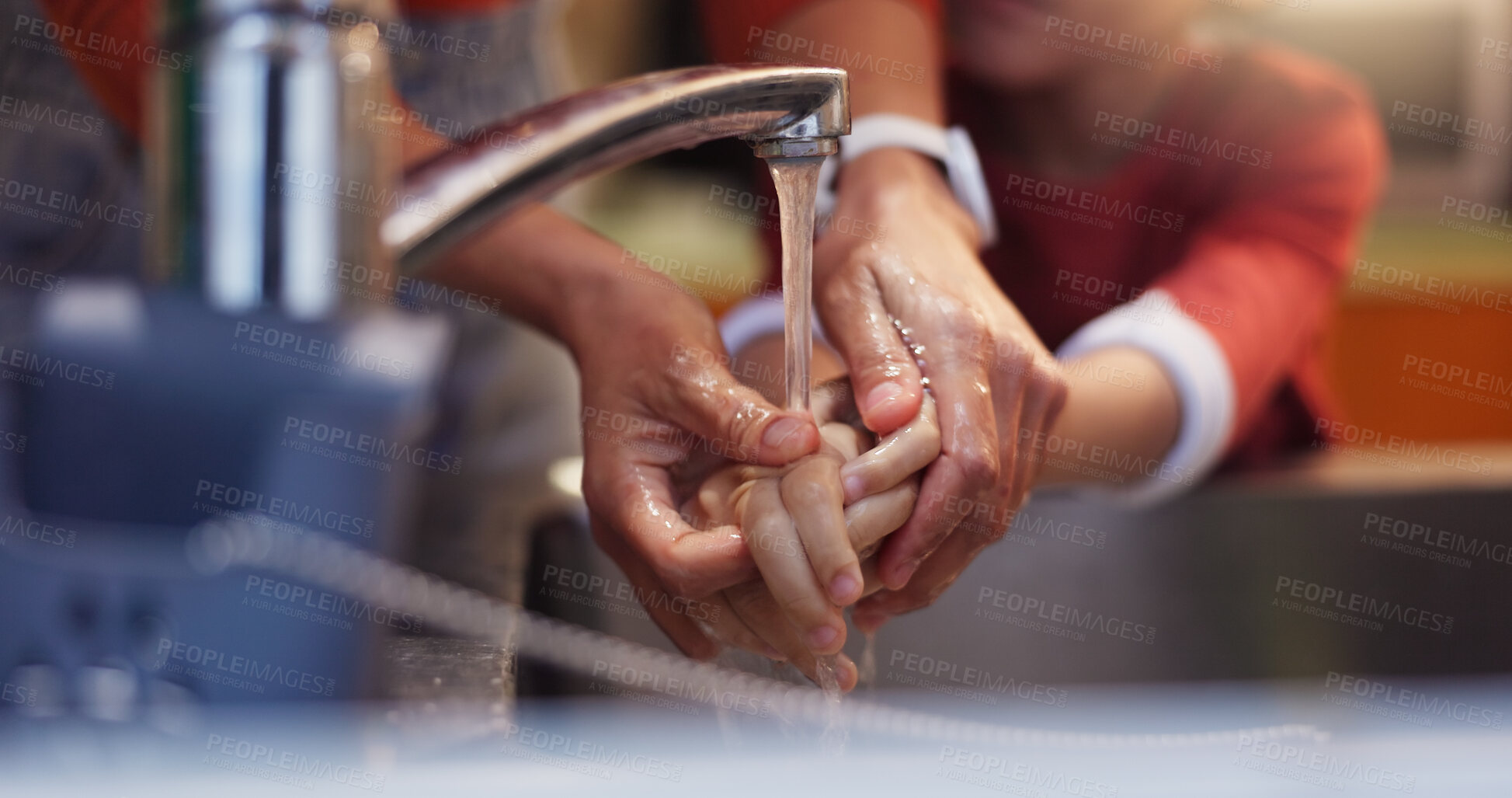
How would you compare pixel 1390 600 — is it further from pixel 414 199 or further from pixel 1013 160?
pixel 414 199

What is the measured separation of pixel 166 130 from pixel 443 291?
0.31 meters

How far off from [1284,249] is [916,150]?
14.0 inches

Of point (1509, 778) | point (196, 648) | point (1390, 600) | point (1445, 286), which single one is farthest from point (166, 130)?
point (1445, 286)

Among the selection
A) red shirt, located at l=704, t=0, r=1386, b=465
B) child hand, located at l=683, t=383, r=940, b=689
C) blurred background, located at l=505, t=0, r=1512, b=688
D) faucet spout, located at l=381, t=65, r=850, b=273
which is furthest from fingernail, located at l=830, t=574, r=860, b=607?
red shirt, located at l=704, t=0, r=1386, b=465

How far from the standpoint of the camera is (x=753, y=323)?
42 cm

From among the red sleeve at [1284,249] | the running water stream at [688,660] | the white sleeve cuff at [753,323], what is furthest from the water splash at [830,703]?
the red sleeve at [1284,249]

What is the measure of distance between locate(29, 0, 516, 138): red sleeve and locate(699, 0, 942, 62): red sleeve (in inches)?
9.3

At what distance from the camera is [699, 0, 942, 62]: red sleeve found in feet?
1.63

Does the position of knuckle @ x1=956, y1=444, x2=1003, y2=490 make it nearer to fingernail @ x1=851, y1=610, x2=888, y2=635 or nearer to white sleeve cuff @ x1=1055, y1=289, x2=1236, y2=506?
fingernail @ x1=851, y1=610, x2=888, y2=635

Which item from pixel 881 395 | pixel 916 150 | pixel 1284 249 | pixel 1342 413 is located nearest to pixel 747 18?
pixel 916 150

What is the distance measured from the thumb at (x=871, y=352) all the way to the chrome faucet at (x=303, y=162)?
0.14 m

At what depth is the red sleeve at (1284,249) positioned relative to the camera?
0.61 meters

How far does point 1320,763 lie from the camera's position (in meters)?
0.27

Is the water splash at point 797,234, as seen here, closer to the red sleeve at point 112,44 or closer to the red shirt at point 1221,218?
the red sleeve at point 112,44
